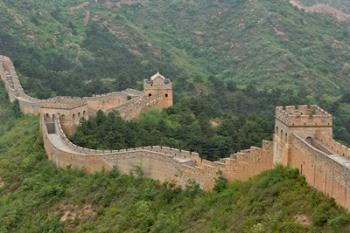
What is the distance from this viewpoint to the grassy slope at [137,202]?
30172 millimetres

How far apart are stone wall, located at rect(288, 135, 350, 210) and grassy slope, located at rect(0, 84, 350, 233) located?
0.38 meters

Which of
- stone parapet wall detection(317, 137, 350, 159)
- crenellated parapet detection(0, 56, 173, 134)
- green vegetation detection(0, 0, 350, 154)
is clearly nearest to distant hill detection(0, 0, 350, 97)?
green vegetation detection(0, 0, 350, 154)

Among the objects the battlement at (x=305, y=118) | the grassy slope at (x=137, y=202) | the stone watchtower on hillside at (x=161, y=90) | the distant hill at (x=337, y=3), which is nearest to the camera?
the grassy slope at (x=137, y=202)

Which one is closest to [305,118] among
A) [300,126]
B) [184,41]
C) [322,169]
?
[300,126]

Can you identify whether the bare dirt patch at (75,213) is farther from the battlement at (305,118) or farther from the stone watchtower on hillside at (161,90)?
the stone watchtower on hillside at (161,90)

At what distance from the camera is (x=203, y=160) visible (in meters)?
40.5

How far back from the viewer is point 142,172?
42188mm

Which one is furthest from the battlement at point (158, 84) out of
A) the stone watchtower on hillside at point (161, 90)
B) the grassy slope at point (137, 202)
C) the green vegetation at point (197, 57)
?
the grassy slope at point (137, 202)

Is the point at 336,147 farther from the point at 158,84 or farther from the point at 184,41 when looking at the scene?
the point at 184,41

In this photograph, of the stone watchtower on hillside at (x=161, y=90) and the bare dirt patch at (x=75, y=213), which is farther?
the stone watchtower on hillside at (x=161, y=90)

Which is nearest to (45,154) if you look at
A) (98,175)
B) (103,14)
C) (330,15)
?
(98,175)

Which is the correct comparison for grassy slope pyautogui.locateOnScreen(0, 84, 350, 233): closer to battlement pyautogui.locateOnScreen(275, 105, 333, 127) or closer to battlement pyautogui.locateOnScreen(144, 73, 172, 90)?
battlement pyautogui.locateOnScreen(275, 105, 333, 127)

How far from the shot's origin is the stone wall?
93.2 ft

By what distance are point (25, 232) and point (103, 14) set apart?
298 ft
